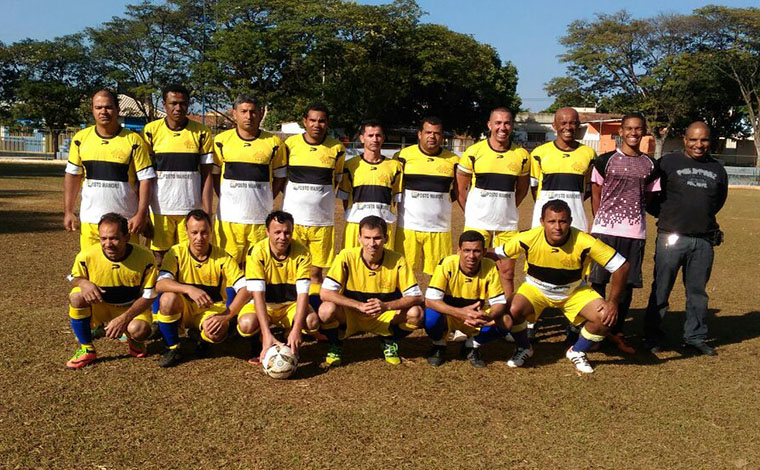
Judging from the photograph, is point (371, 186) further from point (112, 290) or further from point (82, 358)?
point (82, 358)

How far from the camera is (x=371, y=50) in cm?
4150

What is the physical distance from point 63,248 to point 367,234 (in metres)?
6.95

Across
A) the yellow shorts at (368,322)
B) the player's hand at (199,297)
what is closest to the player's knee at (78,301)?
the player's hand at (199,297)

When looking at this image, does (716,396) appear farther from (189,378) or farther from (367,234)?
(189,378)

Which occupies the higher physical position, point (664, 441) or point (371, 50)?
point (371, 50)

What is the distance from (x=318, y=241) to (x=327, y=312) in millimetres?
1054

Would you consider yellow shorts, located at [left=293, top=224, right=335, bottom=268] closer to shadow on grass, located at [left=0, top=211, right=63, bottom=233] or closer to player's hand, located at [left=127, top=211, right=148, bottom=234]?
player's hand, located at [left=127, top=211, right=148, bottom=234]

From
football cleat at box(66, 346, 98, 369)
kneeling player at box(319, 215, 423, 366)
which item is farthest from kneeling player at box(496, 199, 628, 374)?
football cleat at box(66, 346, 98, 369)

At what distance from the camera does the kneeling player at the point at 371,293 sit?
5.25 m

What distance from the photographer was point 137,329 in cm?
505

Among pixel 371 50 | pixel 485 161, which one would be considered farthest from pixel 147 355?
pixel 371 50

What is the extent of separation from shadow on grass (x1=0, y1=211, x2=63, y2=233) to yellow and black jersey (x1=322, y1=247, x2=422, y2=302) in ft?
28.6

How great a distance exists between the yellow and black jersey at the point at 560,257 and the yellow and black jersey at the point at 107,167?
333 centimetres

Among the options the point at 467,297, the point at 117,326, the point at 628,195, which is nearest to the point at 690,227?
the point at 628,195
